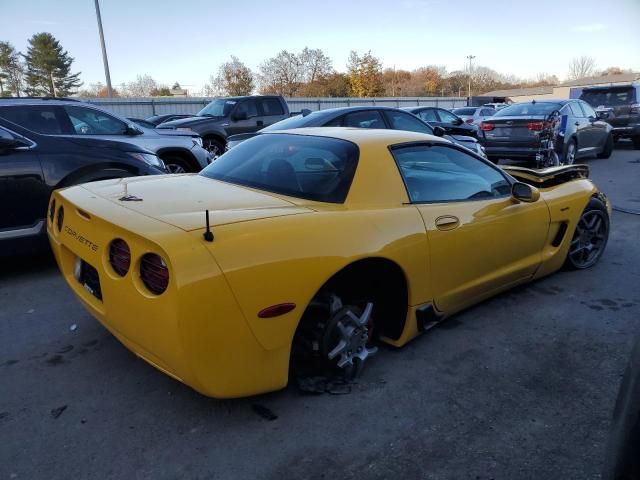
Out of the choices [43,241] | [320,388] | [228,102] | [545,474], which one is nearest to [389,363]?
[320,388]

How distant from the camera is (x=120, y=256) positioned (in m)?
2.34

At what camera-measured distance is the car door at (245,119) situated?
1251cm

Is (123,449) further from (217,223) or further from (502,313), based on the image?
(502,313)

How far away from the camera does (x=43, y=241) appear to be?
14.2ft

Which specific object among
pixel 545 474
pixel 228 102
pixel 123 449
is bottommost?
pixel 545 474

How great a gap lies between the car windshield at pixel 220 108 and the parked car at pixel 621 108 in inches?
429

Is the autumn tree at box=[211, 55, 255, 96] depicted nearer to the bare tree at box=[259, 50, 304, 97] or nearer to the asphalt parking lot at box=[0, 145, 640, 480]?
the bare tree at box=[259, 50, 304, 97]

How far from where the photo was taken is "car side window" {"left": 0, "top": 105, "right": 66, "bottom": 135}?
531 cm

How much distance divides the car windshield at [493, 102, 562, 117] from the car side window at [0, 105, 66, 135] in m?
8.91

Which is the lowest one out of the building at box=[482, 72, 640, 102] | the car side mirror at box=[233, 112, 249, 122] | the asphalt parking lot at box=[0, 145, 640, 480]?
the asphalt parking lot at box=[0, 145, 640, 480]

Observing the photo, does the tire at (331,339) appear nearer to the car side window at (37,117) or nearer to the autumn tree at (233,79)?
the car side window at (37,117)

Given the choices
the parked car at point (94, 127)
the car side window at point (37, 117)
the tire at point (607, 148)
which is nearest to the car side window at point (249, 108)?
the parked car at point (94, 127)

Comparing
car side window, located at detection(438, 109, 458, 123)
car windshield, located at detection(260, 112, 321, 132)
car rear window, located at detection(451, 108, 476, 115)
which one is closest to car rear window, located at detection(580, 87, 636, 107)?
car side window, located at detection(438, 109, 458, 123)

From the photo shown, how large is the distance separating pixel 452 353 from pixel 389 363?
439 mm
